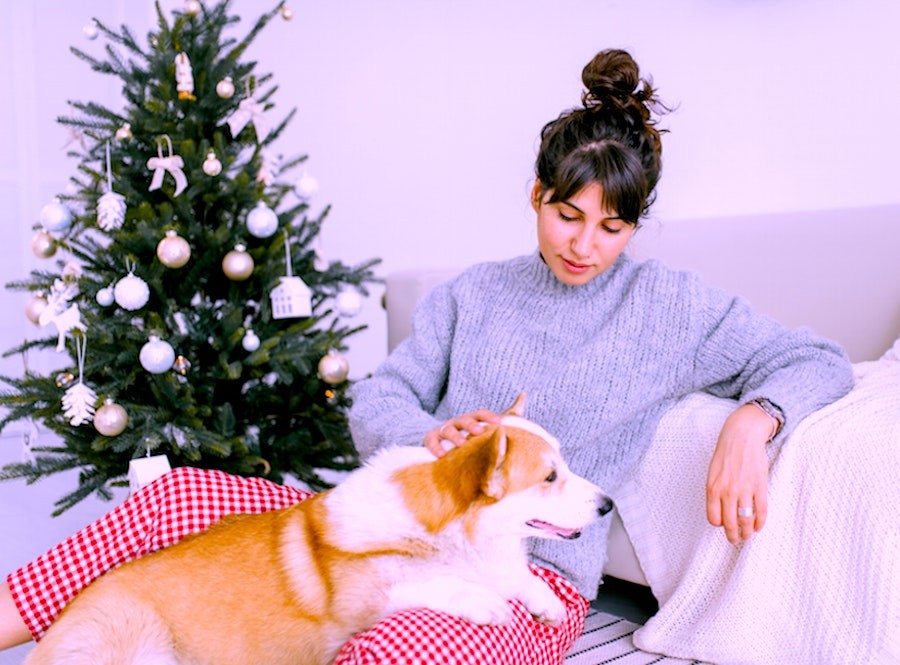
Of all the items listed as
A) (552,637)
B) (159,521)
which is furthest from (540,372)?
(159,521)

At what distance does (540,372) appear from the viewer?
1.61m

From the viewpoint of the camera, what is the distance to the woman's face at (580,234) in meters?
1.47

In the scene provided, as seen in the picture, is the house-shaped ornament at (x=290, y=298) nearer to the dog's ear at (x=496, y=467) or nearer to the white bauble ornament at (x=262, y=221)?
the white bauble ornament at (x=262, y=221)

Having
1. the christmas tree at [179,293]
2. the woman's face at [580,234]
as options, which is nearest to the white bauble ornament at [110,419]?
the christmas tree at [179,293]

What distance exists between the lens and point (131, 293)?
2.02 m

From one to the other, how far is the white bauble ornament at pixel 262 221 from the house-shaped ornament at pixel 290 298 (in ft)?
0.24

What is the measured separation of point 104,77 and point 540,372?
3762mm

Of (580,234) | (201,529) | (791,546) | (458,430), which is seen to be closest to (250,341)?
(201,529)

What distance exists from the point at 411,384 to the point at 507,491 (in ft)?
1.70

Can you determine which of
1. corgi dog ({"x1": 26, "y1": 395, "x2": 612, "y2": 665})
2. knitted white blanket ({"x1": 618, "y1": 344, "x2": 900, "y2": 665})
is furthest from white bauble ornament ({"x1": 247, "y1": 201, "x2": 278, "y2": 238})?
knitted white blanket ({"x1": 618, "y1": 344, "x2": 900, "y2": 665})

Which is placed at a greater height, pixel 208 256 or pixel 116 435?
pixel 208 256

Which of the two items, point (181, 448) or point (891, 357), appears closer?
point (891, 357)

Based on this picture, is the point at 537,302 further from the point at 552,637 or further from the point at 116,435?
the point at 116,435

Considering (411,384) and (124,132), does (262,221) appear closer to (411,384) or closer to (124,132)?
(124,132)
